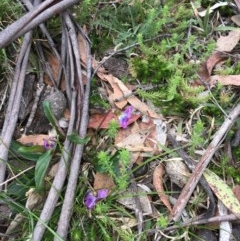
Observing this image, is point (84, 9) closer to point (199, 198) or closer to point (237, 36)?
point (237, 36)

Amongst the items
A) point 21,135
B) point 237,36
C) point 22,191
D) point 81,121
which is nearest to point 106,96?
point 81,121

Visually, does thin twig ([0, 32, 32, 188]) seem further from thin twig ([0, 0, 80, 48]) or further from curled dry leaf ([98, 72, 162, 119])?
curled dry leaf ([98, 72, 162, 119])

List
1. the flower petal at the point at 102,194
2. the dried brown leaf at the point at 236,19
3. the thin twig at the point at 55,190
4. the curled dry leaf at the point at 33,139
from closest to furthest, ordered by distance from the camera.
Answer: the thin twig at the point at 55,190
the flower petal at the point at 102,194
the curled dry leaf at the point at 33,139
the dried brown leaf at the point at 236,19

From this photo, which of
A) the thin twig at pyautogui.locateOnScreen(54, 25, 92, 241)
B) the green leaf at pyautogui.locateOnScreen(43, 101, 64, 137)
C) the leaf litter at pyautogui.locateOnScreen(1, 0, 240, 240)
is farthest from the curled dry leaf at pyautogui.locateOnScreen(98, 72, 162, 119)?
the green leaf at pyautogui.locateOnScreen(43, 101, 64, 137)

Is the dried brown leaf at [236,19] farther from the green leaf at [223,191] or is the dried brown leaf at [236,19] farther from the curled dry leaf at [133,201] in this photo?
the curled dry leaf at [133,201]

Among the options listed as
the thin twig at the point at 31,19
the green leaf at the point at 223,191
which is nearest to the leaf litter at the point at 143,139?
the green leaf at the point at 223,191

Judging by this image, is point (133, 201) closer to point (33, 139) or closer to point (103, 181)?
point (103, 181)

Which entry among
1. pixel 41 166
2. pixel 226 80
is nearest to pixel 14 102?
A: pixel 41 166

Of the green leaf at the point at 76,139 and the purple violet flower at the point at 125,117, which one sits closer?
the green leaf at the point at 76,139
